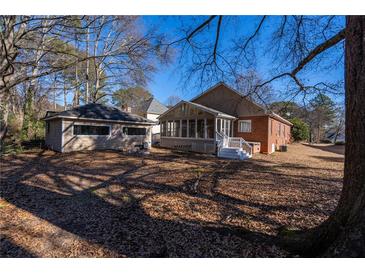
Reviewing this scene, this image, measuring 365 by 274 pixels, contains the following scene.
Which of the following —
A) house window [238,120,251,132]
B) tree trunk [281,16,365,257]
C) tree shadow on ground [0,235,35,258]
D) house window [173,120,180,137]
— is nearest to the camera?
tree trunk [281,16,365,257]

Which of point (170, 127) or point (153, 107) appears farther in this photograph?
point (153, 107)

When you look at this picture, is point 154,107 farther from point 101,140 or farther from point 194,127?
point 101,140

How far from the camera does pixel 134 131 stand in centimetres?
1755

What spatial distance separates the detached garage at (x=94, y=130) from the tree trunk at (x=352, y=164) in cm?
1489

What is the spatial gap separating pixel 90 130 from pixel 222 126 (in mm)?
10365

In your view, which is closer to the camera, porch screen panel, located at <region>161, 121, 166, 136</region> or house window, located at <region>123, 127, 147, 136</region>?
house window, located at <region>123, 127, 147, 136</region>

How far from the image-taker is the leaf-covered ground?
2.83 metres

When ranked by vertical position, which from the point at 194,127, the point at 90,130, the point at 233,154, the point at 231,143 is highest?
the point at 194,127

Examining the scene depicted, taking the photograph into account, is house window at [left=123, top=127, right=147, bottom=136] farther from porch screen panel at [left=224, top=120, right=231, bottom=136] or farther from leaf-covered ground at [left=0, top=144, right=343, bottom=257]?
leaf-covered ground at [left=0, top=144, right=343, bottom=257]

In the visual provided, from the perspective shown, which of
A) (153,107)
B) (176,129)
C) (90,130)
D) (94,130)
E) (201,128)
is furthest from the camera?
(153,107)

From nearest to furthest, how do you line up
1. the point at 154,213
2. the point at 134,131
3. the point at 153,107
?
1. the point at 154,213
2. the point at 134,131
3. the point at 153,107

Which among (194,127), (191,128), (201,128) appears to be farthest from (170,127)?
(201,128)

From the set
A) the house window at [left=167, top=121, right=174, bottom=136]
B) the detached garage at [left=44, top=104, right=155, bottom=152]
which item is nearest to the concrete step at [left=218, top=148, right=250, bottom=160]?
the house window at [left=167, top=121, right=174, bottom=136]
